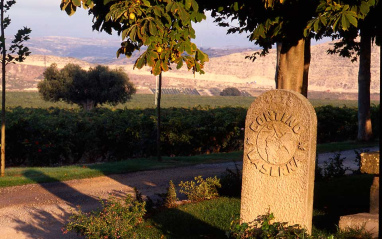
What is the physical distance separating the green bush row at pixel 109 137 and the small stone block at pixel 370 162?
11.3 meters

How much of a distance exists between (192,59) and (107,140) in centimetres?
1123

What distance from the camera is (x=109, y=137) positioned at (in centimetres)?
1784

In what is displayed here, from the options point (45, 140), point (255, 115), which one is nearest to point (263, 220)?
point (255, 115)

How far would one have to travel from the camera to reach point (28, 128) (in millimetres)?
16984

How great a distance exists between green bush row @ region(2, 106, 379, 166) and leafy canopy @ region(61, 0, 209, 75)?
10073 millimetres

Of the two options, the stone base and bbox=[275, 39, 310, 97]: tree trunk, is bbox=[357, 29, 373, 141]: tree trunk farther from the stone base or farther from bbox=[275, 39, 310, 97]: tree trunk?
the stone base

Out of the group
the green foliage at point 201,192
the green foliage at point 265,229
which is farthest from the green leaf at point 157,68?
the green foliage at point 201,192

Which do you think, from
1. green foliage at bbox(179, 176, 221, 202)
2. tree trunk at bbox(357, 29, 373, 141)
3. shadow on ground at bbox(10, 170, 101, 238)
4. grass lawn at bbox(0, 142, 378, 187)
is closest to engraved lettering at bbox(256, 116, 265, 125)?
shadow on ground at bbox(10, 170, 101, 238)

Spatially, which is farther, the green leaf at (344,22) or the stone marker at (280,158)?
the green leaf at (344,22)

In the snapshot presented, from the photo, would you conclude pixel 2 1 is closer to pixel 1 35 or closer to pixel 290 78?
pixel 1 35

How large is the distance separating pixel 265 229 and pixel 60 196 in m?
6.00

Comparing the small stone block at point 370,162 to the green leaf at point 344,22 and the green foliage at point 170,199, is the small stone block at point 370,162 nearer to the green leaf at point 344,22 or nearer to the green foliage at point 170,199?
the green leaf at point 344,22

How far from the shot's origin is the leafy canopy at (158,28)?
6.93 m

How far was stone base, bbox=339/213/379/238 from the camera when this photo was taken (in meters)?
6.82
